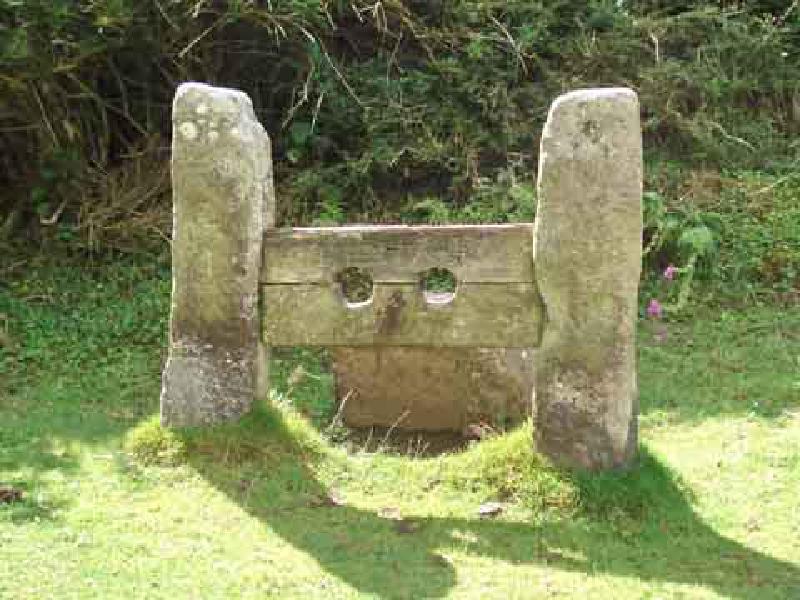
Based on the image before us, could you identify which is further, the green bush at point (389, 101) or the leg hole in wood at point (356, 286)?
the green bush at point (389, 101)

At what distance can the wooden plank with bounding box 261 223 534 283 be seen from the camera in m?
5.55

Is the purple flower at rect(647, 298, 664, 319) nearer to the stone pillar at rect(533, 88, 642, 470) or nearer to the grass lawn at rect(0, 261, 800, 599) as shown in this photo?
the grass lawn at rect(0, 261, 800, 599)

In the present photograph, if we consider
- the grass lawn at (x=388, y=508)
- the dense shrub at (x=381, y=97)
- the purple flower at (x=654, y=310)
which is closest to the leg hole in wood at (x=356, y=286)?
the dense shrub at (x=381, y=97)

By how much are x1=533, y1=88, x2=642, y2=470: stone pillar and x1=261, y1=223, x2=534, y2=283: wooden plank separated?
20 cm

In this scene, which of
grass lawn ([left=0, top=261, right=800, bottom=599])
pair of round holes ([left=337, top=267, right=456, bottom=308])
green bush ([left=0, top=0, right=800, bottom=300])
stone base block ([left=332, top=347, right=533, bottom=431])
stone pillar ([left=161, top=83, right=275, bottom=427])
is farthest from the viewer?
green bush ([left=0, top=0, right=800, bottom=300])

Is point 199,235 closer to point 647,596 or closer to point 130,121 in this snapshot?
point 647,596

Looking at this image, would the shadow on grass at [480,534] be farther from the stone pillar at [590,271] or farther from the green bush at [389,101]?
the green bush at [389,101]

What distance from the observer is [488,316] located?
564 centimetres

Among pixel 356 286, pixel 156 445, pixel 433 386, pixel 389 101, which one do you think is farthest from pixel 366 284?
pixel 156 445

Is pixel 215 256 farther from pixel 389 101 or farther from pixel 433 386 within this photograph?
pixel 389 101

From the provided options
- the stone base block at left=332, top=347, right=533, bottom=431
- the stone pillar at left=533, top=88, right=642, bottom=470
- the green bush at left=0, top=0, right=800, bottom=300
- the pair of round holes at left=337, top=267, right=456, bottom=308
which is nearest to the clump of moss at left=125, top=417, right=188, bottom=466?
the stone base block at left=332, top=347, right=533, bottom=431

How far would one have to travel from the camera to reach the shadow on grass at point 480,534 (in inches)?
178

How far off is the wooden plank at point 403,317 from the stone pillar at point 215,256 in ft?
0.55

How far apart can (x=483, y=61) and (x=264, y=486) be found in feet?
18.7
